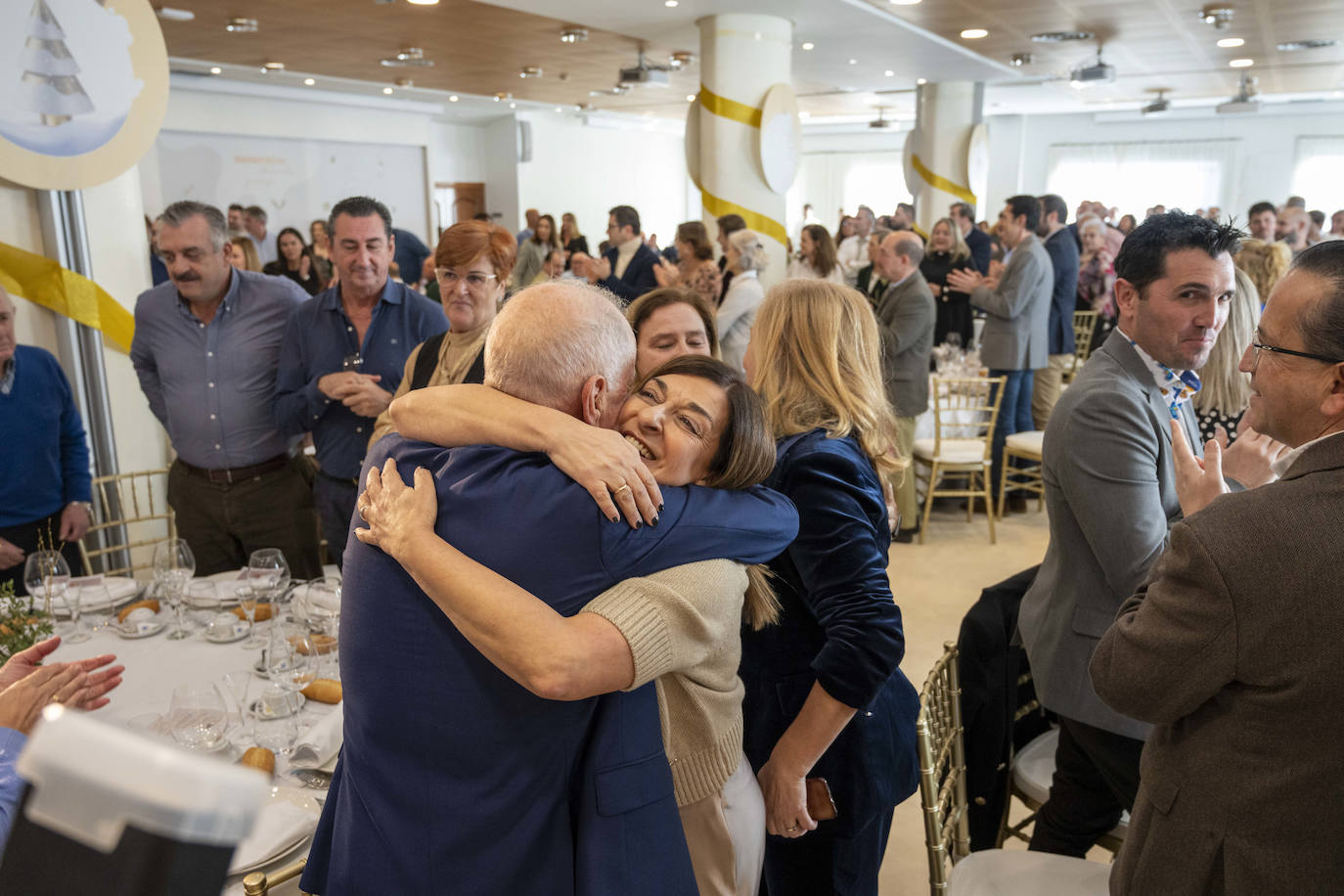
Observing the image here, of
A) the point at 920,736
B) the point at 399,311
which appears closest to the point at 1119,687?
the point at 920,736

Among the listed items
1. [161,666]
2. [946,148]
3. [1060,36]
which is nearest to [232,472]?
[161,666]

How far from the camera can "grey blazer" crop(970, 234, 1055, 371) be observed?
230 inches

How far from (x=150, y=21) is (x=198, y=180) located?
31.6 feet

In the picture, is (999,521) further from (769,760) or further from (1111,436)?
(769,760)

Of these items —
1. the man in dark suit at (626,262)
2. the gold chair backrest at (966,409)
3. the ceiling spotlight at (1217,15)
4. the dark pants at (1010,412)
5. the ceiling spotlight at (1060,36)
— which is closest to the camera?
the gold chair backrest at (966,409)

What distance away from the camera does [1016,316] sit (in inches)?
230

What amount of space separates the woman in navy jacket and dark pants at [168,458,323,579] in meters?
2.06

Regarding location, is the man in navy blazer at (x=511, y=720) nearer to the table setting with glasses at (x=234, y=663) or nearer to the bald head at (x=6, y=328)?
the table setting with glasses at (x=234, y=663)

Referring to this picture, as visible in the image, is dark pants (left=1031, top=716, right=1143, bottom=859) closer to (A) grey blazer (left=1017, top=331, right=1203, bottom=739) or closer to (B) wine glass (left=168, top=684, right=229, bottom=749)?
(A) grey blazer (left=1017, top=331, right=1203, bottom=739)

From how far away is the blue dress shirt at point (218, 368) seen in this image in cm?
308

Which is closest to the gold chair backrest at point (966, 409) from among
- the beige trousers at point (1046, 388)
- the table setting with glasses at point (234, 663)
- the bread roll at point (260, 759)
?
the beige trousers at point (1046, 388)

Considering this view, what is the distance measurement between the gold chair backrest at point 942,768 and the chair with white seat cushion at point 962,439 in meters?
3.53

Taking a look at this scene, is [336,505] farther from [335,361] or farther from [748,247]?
[748,247]

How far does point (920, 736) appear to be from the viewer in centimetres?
152
